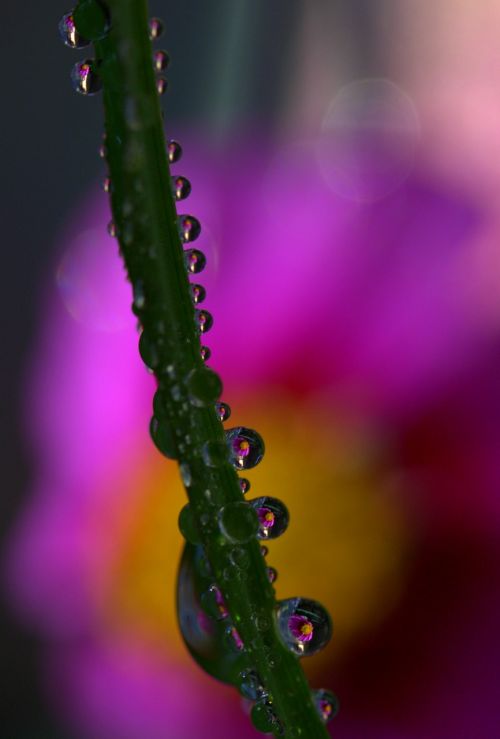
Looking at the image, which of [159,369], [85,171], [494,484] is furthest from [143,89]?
[85,171]

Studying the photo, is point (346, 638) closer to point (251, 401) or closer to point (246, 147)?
point (251, 401)

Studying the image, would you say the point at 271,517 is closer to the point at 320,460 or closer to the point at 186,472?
the point at 186,472

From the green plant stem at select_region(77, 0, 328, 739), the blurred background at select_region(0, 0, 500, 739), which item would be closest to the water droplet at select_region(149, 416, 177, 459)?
the green plant stem at select_region(77, 0, 328, 739)

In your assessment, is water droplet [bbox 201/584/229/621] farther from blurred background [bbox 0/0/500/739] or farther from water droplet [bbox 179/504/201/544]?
blurred background [bbox 0/0/500/739]

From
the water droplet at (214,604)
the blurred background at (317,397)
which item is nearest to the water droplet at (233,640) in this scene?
the water droplet at (214,604)

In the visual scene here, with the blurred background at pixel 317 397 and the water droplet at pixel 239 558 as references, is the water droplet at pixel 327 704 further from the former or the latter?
the blurred background at pixel 317 397

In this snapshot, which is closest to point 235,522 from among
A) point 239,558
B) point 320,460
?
point 239,558

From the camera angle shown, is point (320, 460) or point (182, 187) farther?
point (320, 460)

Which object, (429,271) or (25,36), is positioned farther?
(25,36)
